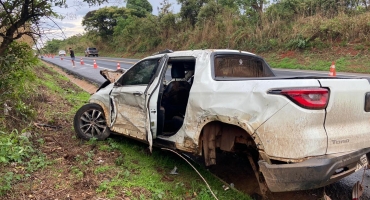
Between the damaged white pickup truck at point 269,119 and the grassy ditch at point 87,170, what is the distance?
439mm

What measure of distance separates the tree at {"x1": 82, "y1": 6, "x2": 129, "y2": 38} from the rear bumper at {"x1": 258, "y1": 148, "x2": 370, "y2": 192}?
4661 cm

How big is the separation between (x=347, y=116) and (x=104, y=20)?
50.0 meters

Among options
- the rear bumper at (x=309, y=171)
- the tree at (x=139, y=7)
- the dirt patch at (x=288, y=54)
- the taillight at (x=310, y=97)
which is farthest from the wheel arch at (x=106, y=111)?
the tree at (x=139, y=7)

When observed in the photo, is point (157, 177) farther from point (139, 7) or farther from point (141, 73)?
point (139, 7)

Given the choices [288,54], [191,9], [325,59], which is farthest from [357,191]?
[191,9]

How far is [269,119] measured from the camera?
Answer: 2.91 meters

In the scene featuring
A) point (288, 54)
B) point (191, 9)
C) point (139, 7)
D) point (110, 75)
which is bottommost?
point (288, 54)

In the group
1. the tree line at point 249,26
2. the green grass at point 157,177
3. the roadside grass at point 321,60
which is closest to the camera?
the green grass at point 157,177

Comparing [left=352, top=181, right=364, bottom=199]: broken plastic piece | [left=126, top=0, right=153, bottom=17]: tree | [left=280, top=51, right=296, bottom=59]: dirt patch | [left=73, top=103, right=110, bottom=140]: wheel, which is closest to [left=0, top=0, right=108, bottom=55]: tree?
[left=73, top=103, right=110, bottom=140]: wheel

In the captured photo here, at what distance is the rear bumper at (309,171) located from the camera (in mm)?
2723

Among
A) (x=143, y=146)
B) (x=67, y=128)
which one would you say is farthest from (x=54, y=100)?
(x=143, y=146)

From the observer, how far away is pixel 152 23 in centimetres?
3653

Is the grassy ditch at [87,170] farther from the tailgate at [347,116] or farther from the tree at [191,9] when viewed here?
the tree at [191,9]

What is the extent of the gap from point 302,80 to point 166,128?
2.55 m
